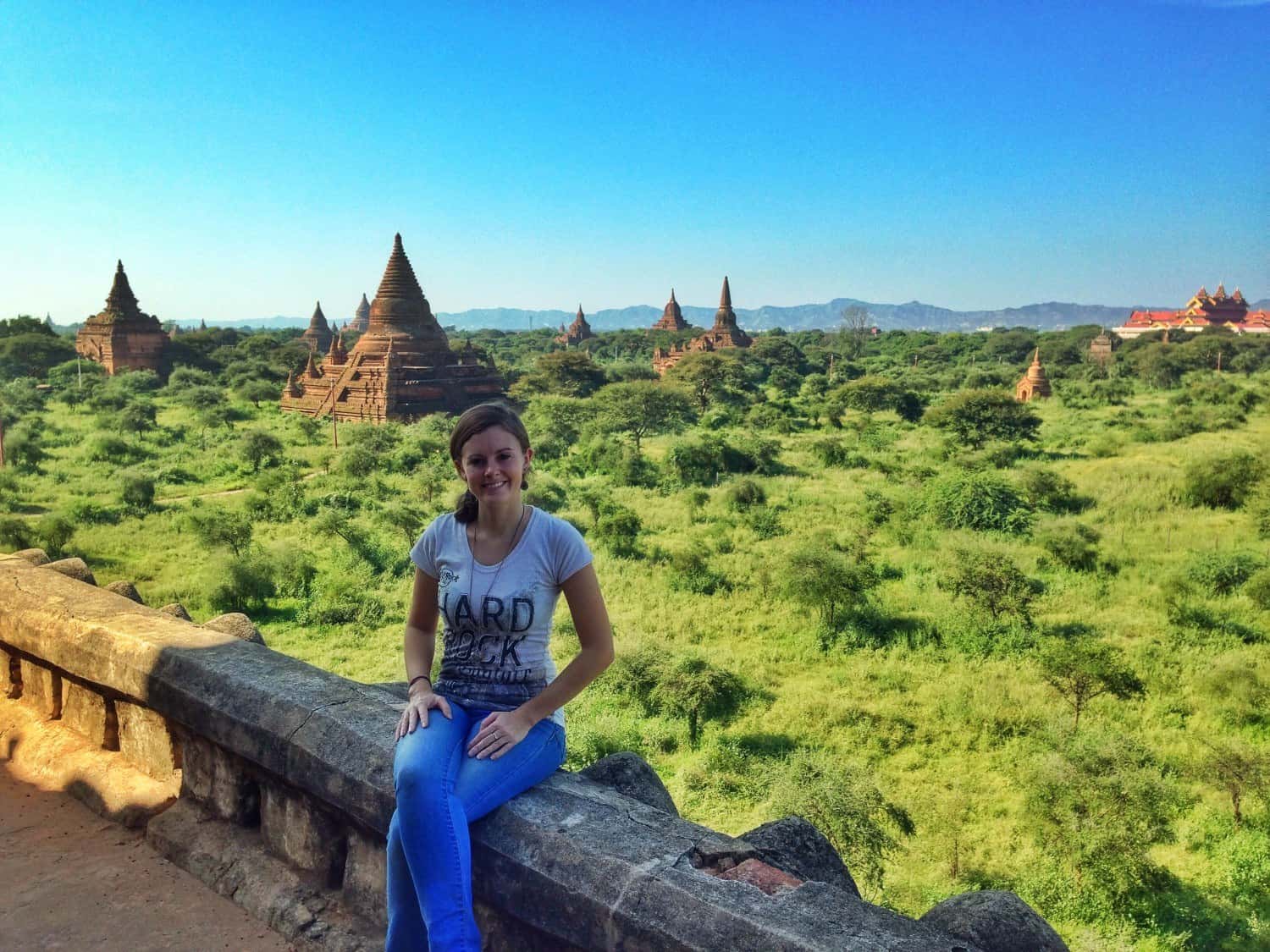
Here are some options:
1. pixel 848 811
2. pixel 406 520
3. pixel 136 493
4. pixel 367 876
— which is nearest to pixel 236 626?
pixel 367 876

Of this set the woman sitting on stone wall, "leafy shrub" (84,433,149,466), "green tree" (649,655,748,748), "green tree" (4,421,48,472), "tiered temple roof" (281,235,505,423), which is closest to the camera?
the woman sitting on stone wall

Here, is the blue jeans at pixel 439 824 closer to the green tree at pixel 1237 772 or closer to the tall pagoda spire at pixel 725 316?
the green tree at pixel 1237 772

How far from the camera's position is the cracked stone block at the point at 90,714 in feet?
9.74

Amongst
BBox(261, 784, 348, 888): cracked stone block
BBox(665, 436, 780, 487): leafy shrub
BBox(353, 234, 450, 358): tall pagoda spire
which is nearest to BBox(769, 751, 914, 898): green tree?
BBox(261, 784, 348, 888): cracked stone block

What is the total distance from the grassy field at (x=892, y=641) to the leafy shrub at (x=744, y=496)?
0.46 ft

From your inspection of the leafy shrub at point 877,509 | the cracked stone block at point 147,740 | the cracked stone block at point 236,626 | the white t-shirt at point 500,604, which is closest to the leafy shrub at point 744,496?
the leafy shrub at point 877,509

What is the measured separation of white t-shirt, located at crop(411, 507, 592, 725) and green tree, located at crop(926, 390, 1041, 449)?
2405 cm

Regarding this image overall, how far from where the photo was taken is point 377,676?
8.98 m

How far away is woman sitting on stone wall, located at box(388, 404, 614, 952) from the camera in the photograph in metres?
1.92

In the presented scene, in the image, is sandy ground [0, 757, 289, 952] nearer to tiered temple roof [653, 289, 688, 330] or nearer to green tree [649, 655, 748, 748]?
green tree [649, 655, 748, 748]

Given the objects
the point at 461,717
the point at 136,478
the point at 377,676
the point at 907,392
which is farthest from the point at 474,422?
the point at 907,392

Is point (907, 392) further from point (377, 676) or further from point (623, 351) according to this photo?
point (623, 351)

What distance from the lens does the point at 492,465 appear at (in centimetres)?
213

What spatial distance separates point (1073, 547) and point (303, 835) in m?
12.6
